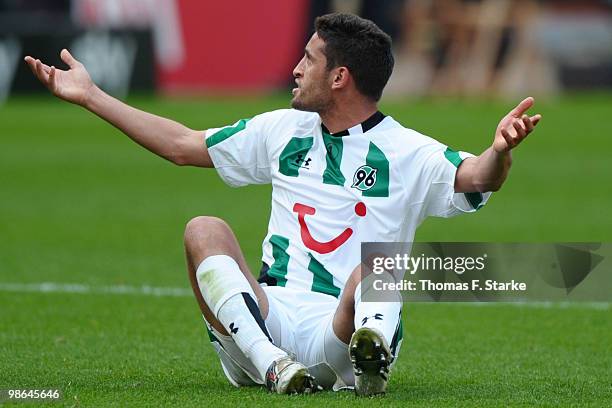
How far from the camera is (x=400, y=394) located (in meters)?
6.14

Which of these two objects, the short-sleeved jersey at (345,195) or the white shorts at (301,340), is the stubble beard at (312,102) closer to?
the short-sleeved jersey at (345,195)

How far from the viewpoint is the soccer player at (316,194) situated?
600 cm

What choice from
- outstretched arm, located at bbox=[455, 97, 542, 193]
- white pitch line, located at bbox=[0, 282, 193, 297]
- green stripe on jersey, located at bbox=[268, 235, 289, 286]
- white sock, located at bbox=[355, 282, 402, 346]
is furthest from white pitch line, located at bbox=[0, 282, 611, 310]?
white sock, located at bbox=[355, 282, 402, 346]

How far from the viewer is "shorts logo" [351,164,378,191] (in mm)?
6316

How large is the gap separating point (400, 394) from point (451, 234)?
6894 mm

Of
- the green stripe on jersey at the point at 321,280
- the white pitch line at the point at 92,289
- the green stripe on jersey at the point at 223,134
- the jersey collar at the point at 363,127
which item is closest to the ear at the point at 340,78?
the jersey collar at the point at 363,127

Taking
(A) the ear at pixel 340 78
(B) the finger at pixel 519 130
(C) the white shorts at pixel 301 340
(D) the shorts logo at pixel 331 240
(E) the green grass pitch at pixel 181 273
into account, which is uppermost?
(B) the finger at pixel 519 130

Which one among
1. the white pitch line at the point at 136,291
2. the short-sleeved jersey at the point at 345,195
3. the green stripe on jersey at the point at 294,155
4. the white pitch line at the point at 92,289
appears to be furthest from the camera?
the white pitch line at the point at 92,289

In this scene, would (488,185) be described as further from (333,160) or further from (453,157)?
(333,160)

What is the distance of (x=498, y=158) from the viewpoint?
5.87 m

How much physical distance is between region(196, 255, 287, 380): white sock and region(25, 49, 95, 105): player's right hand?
1086 millimetres

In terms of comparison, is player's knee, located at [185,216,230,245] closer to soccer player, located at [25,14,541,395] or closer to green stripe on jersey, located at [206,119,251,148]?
soccer player, located at [25,14,541,395]

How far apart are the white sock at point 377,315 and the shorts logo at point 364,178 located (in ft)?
2.09

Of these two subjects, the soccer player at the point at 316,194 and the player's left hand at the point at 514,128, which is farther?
the soccer player at the point at 316,194
